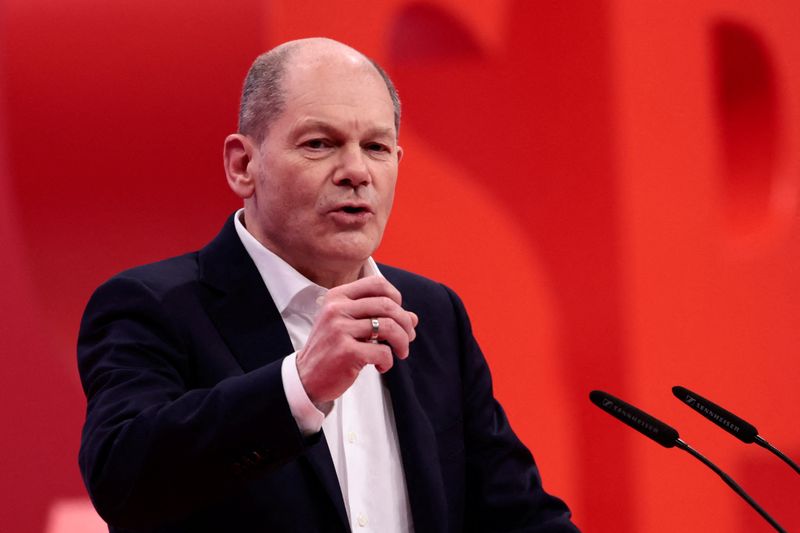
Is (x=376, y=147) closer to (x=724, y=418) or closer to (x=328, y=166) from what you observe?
(x=328, y=166)

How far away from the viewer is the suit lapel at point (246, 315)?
154cm

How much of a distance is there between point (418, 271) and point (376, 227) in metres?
1.01

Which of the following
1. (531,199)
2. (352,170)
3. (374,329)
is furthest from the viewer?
(531,199)

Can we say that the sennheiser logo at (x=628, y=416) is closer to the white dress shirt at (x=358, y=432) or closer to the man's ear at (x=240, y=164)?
the white dress shirt at (x=358, y=432)

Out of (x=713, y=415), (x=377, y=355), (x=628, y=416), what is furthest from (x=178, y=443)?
(x=713, y=415)

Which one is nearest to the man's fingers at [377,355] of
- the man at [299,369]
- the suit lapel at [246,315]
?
the man at [299,369]

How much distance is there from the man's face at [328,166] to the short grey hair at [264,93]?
16 millimetres

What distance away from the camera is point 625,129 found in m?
2.80

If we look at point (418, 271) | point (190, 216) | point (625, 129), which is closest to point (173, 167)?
point (190, 216)

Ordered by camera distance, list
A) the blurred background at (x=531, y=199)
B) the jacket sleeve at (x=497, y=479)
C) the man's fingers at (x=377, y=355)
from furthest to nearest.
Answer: the blurred background at (x=531, y=199)
the jacket sleeve at (x=497, y=479)
the man's fingers at (x=377, y=355)

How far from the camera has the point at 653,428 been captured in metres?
1.65

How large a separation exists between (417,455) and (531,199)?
1.24 metres

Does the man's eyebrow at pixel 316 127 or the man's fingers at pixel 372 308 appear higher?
the man's eyebrow at pixel 316 127

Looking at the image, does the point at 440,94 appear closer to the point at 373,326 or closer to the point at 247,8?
the point at 247,8
